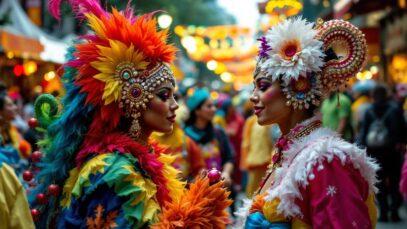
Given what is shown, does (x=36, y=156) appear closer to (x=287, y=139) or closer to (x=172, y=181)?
(x=172, y=181)

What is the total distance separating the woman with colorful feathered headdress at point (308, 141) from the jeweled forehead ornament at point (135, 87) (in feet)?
2.32

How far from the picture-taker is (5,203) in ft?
10.5

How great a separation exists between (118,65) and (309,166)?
1471 millimetres

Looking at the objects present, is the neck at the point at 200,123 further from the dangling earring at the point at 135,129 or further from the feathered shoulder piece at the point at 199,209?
the feathered shoulder piece at the point at 199,209

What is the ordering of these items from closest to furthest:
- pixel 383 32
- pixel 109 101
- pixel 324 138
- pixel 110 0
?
pixel 324 138, pixel 109 101, pixel 110 0, pixel 383 32

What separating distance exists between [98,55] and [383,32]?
81.0 feet

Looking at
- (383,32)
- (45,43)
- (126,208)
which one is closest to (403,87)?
(45,43)

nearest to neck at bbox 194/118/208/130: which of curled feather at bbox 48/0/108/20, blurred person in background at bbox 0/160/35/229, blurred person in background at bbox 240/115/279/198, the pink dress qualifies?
blurred person in background at bbox 240/115/279/198

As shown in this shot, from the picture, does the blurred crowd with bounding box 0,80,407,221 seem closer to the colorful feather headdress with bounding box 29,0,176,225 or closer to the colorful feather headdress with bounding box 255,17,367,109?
the colorful feather headdress with bounding box 29,0,176,225

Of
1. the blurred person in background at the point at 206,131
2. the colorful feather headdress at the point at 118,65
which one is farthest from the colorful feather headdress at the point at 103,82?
the blurred person in background at the point at 206,131

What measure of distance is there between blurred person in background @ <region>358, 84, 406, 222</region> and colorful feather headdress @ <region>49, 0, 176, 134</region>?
6726 mm

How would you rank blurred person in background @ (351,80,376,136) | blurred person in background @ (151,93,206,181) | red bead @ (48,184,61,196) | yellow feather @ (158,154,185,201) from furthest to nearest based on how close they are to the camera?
blurred person in background @ (351,80,376,136)
blurred person in background @ (151,93,206,181)
yellow feather @ (158,154,185,201)
red bead @ (48,184,61,196)

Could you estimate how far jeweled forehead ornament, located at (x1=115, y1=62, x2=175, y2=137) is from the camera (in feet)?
13.5

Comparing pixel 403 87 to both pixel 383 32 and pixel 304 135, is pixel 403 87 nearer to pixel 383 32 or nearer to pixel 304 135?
pixel 304 135
